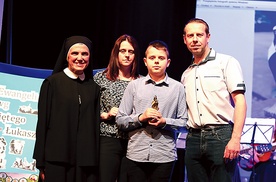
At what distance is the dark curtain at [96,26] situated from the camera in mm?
5363

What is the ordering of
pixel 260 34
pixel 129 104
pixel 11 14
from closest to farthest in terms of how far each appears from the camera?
pixel 129 104 → pixel 260 34 → pixel 11 14

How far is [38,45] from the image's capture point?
570 centimetres

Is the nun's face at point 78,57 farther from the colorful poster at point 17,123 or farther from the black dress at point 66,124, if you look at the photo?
the colorful poster at point 17,123

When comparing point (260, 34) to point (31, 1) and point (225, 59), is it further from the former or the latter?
point (31, 1)

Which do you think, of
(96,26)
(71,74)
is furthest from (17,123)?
(96,26)

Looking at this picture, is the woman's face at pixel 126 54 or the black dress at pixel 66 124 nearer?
the black dress at pixel 66 124

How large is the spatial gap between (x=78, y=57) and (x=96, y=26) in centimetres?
265

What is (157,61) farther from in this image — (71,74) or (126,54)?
(71,74)

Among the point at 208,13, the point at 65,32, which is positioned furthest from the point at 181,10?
A: the point at 65,32

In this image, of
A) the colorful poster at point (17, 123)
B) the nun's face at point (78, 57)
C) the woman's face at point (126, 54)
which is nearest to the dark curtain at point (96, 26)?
the colorful poster at point (17, 123)

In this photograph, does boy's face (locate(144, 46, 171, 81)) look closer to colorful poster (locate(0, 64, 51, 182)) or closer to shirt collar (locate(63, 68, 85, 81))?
shirt collar (locate(63, 68, 85, 81))

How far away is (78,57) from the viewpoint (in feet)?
9.61

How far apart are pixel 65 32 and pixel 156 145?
322 centimetres

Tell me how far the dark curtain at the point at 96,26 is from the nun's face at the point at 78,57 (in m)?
2.46
